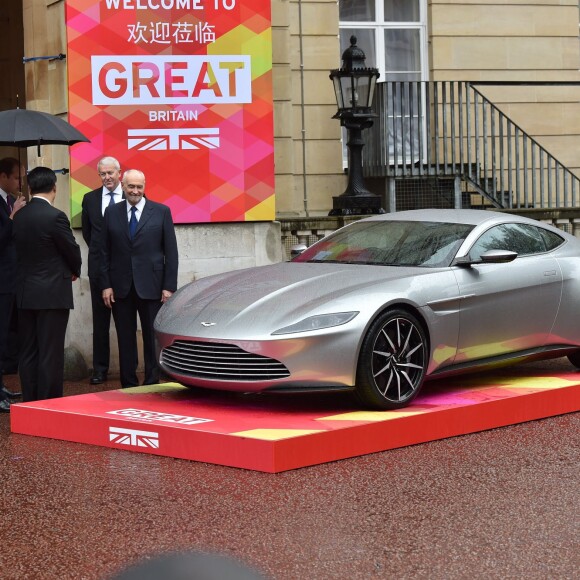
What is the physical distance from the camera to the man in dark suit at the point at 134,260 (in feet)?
34.1

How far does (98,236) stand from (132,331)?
3.58 ft

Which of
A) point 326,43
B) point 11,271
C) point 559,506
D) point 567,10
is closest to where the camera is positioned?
point 559,506

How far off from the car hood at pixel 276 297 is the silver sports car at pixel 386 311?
0.01 metres

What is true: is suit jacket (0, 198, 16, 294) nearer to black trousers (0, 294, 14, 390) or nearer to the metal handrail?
black trousers (0, 294, 14, 390)

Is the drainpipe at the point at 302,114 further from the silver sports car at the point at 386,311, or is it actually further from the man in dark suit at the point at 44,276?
the man in dark suit at the point at 44,276

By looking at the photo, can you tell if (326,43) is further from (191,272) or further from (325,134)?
(191,272)

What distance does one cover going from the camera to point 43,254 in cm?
906

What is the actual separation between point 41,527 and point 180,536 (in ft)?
→ 2.29

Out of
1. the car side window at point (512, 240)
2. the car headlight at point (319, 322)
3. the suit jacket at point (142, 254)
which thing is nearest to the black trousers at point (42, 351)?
the suit jacket at point (142, 254)

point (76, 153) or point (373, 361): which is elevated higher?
point (76, 153)

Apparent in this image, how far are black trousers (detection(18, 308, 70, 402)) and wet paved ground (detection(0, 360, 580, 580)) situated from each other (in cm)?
116

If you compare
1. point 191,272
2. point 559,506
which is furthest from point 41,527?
point 191,272

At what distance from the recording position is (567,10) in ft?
61.9

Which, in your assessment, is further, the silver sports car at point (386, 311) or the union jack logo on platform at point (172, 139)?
the union jack logo on platform at point (172, 139)
